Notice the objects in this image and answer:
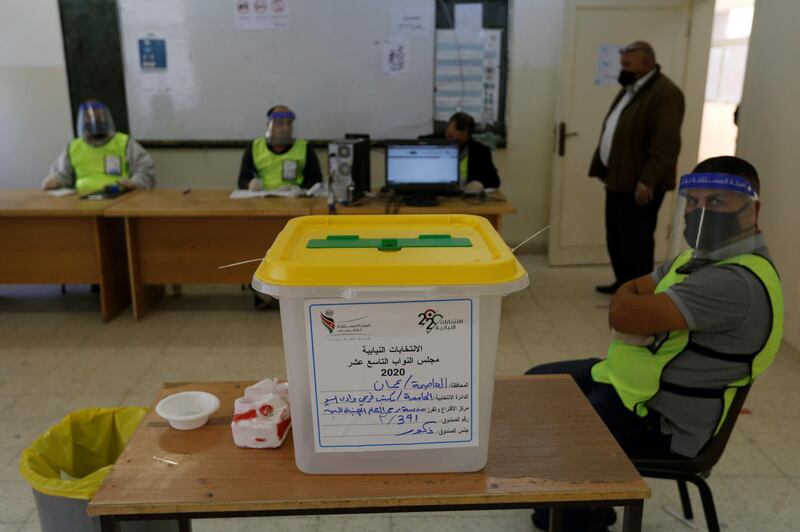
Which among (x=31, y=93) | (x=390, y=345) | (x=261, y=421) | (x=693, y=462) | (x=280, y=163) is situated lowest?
(x=693, y=462)

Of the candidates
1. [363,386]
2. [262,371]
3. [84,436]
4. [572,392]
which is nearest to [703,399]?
[572,392]

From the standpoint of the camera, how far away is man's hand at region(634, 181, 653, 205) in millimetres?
3889

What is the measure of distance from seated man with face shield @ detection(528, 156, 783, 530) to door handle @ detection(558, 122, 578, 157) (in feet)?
10.6

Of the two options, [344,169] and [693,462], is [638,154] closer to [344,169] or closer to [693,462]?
[344,169]

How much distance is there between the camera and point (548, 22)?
4.93 metres

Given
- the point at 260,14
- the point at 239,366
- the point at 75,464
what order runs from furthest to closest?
the point at 260,14 < the point at 239,366 < the point at 75,464

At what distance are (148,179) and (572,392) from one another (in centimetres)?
370

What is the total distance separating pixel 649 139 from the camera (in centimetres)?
391

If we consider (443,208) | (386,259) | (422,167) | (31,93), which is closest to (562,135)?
(422,167)

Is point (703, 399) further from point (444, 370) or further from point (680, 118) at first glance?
point (680, 118)

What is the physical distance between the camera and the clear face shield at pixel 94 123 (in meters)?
Result: 4.28

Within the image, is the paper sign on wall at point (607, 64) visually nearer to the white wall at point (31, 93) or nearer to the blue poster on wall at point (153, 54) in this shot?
the blue poster on wall at point (153, 54)

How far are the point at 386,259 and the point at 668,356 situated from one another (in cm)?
91

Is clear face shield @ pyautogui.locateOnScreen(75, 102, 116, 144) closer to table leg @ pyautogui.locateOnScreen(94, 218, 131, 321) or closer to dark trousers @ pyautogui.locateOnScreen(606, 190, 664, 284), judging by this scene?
table leg @ pyautogui.locateOnScreen(94, 218, 131, 321)
